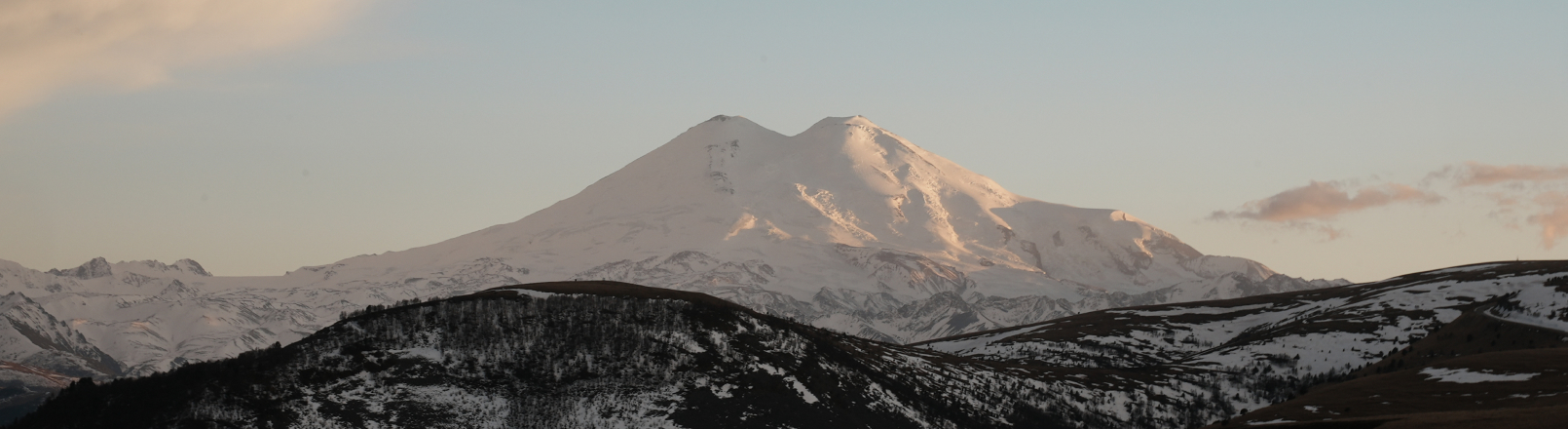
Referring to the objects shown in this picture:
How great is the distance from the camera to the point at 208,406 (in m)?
199

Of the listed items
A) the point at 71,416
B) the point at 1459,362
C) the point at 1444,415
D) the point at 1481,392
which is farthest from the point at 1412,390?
the point at 71,416

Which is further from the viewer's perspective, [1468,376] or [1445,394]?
[1468,376]

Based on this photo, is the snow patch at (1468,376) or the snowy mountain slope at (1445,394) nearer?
the snowy mountain slope at (1445,394)

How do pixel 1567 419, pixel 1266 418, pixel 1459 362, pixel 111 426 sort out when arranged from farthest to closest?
1. pixel 111 426
2. pixel 1459 362
3. pixel 1266 418
4. pixel 1567 419

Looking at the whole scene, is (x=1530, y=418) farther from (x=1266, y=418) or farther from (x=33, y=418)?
(x=33, y=418)

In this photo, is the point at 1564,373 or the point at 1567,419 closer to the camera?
the point at 1567,419

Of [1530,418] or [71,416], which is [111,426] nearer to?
[71,416]

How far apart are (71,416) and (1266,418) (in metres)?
146

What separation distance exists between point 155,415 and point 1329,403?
142223 millimetres

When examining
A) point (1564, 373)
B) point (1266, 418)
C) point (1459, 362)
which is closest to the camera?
point (1266, 418)

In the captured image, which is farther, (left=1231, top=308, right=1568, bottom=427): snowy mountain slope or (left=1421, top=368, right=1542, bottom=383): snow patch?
(left=1421, top=368, right=1542, bottom=383): snow patch

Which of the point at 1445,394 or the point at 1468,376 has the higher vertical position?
the point at 1468,376

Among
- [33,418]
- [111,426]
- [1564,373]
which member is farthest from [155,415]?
[1564,373]

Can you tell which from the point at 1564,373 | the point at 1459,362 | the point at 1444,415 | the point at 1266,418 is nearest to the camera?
the point at 1444,415
